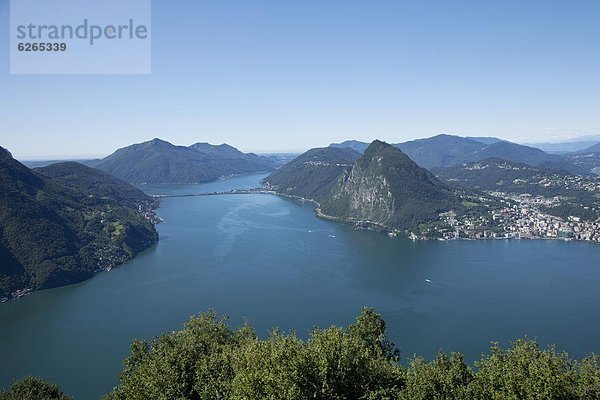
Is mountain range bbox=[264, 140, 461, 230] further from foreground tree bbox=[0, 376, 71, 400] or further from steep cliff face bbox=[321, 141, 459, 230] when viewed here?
foreground tree bbox=[0, 376, 71, 400]

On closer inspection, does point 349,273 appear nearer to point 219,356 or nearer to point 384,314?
point 384,314

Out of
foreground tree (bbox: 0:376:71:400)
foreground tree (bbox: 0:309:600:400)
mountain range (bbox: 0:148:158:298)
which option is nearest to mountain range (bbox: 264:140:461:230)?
mountain range (bbox: 0:148:158:298)

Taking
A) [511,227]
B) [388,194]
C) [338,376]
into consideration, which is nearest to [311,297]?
[338,376]

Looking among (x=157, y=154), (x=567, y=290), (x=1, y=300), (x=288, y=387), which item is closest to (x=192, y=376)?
(x=288, y=387)

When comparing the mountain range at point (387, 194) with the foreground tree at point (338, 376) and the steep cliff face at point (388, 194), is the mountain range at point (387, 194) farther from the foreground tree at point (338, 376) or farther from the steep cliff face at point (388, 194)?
the foreground tree at point (338, 376)

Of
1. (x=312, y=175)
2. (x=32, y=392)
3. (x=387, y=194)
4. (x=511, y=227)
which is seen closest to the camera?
(x=32, y=392)

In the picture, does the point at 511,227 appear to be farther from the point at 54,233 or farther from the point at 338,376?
the point at 338,376
